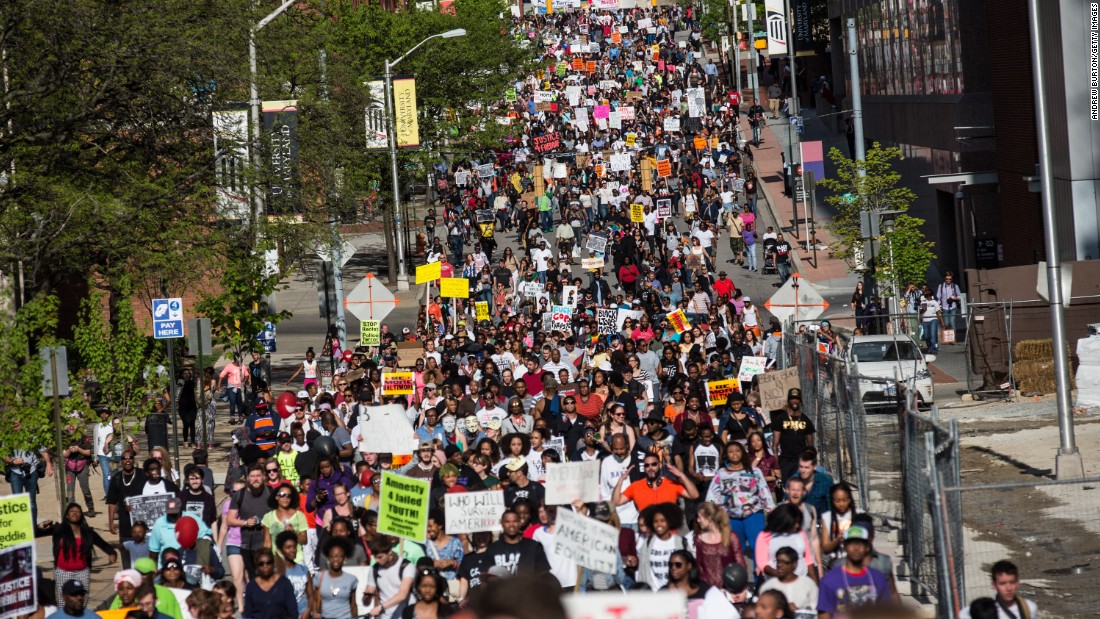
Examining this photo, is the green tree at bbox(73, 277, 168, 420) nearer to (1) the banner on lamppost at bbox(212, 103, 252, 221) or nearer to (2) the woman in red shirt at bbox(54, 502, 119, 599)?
(1) the banner on lamppost at bbox(212, 103, 252, 221)

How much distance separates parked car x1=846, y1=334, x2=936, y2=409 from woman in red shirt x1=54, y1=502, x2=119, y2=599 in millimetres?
13429

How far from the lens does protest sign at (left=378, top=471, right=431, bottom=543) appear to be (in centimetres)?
1253

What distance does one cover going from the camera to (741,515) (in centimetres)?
1330

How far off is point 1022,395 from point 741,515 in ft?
48.3

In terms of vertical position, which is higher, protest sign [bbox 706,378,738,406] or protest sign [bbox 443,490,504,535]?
protest sign [bbox 706,378,738,406]

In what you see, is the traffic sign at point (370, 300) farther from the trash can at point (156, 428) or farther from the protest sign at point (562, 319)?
the trash can at point (156, 428)

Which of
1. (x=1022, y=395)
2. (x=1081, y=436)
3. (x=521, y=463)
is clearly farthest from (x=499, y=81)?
(x=521, y=463)

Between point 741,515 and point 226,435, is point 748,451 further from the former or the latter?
point 226,435

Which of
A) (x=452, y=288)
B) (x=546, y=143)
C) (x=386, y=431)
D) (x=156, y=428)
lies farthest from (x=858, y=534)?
(x=546, y=143)

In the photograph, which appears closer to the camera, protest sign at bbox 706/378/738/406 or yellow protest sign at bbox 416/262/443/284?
protest sign at bbox 706/378/738/406

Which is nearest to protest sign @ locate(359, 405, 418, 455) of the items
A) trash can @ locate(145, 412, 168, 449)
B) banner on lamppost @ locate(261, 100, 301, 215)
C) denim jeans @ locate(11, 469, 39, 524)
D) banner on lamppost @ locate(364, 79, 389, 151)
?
denim jeans @ locate(11, 469, 39, 524)

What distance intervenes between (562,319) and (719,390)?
10151mm

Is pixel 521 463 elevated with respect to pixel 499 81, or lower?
lower

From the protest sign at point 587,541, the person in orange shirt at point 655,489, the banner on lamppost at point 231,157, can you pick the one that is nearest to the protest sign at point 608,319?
the banner on lamppost at point 231,157
